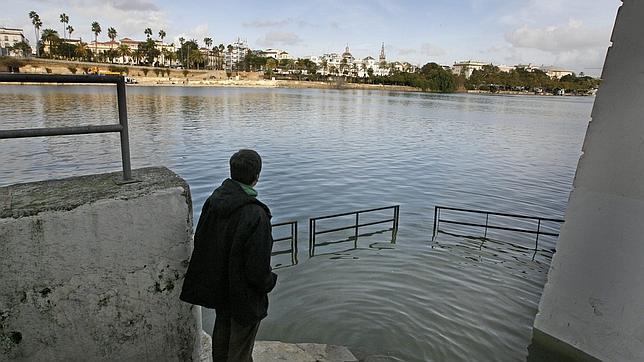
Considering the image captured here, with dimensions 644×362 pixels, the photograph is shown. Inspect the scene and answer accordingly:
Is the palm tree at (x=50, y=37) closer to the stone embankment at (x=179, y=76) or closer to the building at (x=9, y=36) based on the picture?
the stone embankment at (x=179, y=76)

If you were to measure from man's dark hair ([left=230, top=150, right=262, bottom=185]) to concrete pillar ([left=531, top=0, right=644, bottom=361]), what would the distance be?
4.57 m

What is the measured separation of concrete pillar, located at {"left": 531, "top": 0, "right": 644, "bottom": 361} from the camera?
4.84m

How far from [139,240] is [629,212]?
530 centimetres

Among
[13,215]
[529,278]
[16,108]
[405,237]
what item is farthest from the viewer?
[16,108]

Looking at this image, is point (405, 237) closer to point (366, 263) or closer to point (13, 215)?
point (366, 263)

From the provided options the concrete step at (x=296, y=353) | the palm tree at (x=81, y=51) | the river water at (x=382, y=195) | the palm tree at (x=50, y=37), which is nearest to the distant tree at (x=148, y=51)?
the palm tree at (x=81, y=51)

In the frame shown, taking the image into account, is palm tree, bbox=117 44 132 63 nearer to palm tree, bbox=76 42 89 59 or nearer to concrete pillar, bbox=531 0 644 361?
palm tree, bbox=76 42 89 59

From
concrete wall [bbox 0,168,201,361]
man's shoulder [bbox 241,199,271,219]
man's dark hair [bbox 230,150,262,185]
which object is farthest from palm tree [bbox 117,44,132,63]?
man's shoulder [bbox 241,199,271,219]

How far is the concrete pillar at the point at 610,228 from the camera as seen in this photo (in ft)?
15.9

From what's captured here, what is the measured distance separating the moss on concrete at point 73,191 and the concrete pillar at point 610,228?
5011 mm

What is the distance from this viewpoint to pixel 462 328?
6973mm

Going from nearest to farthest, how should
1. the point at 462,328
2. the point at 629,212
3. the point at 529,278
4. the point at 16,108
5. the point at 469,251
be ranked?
1. the point at 629,212
2. the point at 462,328
3. the point at 529,278
4. the point at 469,251
5. the point at 16,108

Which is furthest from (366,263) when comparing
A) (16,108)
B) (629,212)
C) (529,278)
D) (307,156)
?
(16,108)

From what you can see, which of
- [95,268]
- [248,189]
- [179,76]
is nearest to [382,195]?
[248,189]
